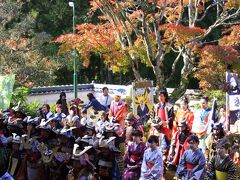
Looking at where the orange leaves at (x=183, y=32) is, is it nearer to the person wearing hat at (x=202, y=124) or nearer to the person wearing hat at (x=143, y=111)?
the person wearing hat at (x=143, y=111)

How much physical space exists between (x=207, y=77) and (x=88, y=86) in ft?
26.0

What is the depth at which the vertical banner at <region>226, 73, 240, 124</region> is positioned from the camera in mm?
10992

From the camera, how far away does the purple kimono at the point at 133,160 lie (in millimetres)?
8711

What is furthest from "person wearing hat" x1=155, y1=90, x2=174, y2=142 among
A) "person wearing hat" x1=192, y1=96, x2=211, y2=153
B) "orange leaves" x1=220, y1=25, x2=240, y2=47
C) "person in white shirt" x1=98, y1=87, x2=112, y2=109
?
"orange leaves" x1=220, y1=25, x2=240, y2=47

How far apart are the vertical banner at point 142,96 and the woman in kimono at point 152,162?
398cm

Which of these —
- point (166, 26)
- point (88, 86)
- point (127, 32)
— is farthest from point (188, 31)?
point (88, 86)

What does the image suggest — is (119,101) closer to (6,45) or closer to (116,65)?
(116,65)

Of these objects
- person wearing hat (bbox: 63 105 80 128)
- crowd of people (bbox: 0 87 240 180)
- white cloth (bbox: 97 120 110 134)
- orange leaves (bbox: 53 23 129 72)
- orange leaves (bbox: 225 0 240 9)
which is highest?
orange leaves (bbox: 225 0 240 9)

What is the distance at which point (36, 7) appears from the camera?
24.0 m

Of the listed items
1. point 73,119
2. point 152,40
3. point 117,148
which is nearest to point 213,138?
point 117,148

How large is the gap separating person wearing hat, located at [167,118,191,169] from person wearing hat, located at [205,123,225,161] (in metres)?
0.43

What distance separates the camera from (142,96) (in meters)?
12.7

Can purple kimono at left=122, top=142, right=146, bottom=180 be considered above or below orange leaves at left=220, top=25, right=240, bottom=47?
below

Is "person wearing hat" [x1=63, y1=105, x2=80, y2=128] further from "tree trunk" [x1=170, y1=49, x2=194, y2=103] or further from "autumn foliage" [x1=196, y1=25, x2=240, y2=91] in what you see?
"tree trunk" [x1=170, y1=49, x2=194, y2=103]
